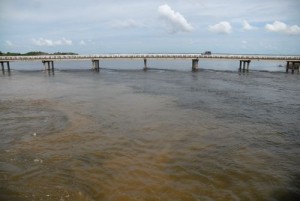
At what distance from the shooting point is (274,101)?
29.1 metres

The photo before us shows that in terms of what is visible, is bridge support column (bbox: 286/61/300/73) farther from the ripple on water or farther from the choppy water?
the ripple on water

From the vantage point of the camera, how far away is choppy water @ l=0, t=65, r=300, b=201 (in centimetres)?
981

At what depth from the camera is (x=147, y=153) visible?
43.7ft

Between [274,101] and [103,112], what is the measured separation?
2032 cm

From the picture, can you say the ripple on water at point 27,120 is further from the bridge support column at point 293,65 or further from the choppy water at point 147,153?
the bridge support column at point 293,65

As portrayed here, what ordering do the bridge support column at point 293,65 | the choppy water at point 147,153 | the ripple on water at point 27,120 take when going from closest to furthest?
the choppy water at point 147,153 < the ripple on water at point 27,120 < the bridge support column at point 293,65

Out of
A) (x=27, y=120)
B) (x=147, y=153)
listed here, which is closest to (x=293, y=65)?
(x=147, y=153)

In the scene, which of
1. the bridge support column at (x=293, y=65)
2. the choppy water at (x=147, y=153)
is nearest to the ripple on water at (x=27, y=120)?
the choppy water at (x=147, y=153)

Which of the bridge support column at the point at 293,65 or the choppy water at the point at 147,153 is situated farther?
the bridge support column at the point at 293,65

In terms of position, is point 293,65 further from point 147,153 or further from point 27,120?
point 27,120

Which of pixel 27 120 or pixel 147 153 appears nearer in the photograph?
pixel 147 153

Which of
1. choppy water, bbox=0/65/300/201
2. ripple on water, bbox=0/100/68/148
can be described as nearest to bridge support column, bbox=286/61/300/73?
choppy water, bbox=0/65/300/201

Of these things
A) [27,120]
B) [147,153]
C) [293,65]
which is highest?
[293,65]

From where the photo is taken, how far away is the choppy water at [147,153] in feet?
32.2
